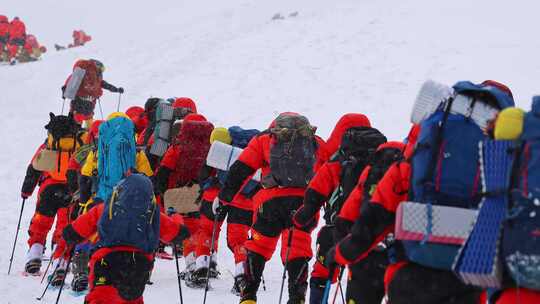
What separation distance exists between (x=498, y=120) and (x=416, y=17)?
23700 millimetres

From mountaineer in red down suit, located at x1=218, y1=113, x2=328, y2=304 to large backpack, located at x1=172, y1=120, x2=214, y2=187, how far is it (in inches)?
74.8

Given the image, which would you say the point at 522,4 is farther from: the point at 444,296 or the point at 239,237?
the point at 444,296

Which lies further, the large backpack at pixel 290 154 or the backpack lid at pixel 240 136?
the backpack lid at pixel 240 136

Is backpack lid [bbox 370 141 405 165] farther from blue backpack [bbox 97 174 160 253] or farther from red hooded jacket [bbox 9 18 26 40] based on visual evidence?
red hooded jacket [bbox 9 18 26 40]

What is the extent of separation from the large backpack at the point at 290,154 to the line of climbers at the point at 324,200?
1 cm

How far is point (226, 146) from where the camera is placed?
8641mm

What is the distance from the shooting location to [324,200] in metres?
6.03

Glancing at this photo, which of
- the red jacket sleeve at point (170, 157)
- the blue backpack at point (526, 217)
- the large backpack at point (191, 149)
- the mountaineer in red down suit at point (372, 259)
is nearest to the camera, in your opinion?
the blue backpack at point (526, 217)

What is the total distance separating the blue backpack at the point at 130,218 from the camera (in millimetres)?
5859

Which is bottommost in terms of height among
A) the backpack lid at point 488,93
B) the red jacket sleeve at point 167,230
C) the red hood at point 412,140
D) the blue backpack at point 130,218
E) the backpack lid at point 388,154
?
the red jacket sleeve at point 167,230

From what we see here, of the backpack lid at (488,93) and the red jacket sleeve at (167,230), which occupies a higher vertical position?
the backpack lid at (488,93)

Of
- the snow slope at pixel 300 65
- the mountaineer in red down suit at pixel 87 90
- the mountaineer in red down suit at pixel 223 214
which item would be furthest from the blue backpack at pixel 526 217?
the mountaineer in red down suit at pixel 87 90

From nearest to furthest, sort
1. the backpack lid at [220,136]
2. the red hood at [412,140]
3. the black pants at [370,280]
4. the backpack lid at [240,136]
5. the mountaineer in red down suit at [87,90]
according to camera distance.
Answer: the red hood at [412,140] → the black pants at [370,280] → the backpack lid at [220,136] → the backpack lid at [240,136] → the mountaineer in red down suit at [87,90]

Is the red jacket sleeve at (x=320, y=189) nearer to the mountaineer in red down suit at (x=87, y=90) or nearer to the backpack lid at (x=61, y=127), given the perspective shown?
the backpack lid at (x=61, y=127)
